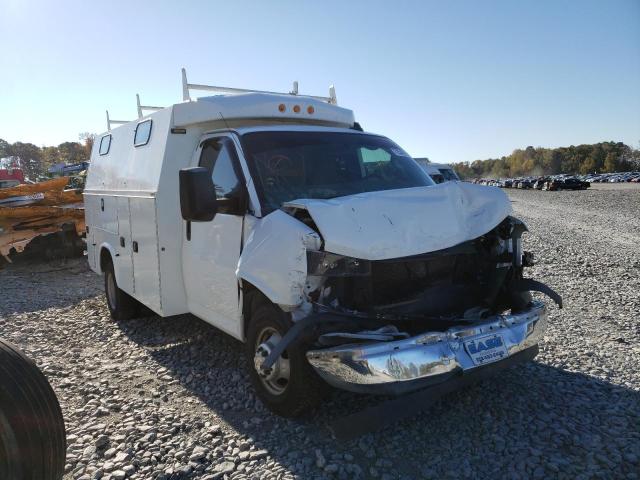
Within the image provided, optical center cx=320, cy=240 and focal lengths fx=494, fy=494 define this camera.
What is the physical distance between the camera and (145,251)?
515cm

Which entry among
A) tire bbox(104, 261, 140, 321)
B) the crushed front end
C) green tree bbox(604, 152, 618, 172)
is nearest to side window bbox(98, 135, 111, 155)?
tire bbox(104, 261, 140, 321)

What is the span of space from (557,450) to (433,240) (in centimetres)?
155

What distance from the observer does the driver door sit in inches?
159

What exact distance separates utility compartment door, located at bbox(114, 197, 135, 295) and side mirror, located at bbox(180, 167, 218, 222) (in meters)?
2.31

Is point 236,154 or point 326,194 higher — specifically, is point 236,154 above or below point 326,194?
above

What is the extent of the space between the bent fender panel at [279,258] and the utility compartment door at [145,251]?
5.62ft

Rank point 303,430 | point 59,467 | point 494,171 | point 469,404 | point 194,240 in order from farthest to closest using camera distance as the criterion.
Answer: point 494,171 → point 194,240 → point 469,404 → point 303,430 → point 59,467

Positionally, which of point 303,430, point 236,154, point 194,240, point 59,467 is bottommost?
point 303,430

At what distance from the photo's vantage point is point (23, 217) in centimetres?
1212

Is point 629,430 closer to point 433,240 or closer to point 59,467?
point 433,240

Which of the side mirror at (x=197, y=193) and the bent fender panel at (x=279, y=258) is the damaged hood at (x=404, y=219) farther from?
the side mirror at (x=197, y=193)

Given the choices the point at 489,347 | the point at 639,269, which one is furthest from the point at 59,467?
the point at 639,269

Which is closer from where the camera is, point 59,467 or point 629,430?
point 59,467

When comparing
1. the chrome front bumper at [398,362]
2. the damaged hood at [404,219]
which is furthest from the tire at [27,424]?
the damaged hood at [404,219]
